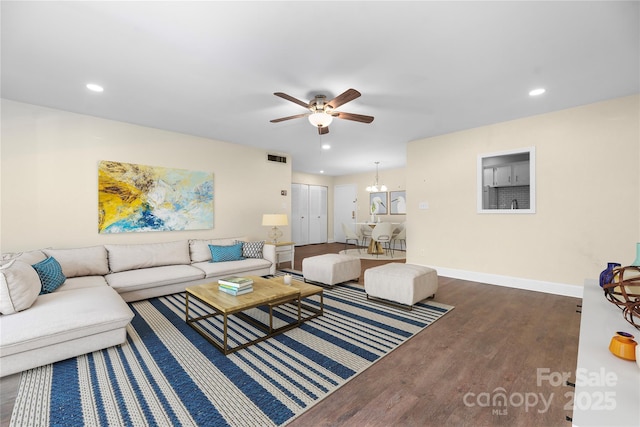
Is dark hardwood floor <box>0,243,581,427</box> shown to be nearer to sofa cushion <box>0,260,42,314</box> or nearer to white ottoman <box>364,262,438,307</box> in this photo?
white ottoman <box>364,262,438,307</box>

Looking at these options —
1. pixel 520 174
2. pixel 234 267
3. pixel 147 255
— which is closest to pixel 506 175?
pixel 520 174

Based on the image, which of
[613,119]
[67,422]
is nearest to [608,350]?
[67,422]

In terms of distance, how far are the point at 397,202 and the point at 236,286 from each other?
21.6 feet

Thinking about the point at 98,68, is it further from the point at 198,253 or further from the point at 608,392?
the point at 608,392

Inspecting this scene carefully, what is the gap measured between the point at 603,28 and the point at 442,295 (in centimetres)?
299

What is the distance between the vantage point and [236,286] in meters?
2.59

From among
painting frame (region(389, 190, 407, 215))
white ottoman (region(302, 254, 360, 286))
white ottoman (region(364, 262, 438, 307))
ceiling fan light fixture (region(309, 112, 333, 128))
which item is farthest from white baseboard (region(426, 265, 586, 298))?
painting frame (region(389, 190, 407, 215))

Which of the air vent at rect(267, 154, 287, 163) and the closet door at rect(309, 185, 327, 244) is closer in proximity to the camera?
the air vent at rect(267, 154, 287, 163)

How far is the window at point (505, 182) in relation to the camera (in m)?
4.05

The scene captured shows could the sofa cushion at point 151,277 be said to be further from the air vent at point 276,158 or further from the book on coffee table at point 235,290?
the air vent at point 276,158

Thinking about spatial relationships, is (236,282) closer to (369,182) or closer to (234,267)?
(234,267)

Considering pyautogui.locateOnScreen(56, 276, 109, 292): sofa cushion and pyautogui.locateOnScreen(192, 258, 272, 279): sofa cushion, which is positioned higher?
pyautogui.locateOnScreen(56, 276, 109, 292): sofa cushion

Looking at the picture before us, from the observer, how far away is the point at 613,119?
10.8ft

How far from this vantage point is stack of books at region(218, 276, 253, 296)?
259 centimetres
